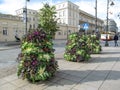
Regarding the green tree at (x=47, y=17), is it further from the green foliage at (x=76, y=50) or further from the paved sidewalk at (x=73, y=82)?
the paved sidewalk at (x=73, y=82)

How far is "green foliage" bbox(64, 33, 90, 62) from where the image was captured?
9.31m

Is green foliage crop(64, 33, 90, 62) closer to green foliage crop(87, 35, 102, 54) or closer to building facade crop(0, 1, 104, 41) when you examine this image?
building facade crop(0, 1, 104, 41)

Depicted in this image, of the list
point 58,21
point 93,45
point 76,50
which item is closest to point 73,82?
point 76,50

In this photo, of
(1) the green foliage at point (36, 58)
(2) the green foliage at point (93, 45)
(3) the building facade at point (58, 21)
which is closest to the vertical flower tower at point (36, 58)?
(1) the green foliage at point (36, 58)

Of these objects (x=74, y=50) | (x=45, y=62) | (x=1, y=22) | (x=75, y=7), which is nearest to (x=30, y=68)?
(x=45, y=62)

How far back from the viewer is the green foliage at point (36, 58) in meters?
5.53

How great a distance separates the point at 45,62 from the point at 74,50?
3.96 meters

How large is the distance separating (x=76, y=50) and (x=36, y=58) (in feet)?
13.5

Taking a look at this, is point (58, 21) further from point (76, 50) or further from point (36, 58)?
point (36, 58)

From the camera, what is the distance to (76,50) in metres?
9.41

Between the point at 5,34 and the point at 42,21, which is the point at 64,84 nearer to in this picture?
the point at 42,21

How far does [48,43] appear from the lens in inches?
236

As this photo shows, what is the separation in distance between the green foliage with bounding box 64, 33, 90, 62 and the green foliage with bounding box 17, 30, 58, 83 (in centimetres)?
347

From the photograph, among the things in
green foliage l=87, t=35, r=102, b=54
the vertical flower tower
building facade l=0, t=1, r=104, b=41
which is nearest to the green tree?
building facade l=0, t=1, r=104, b=41
